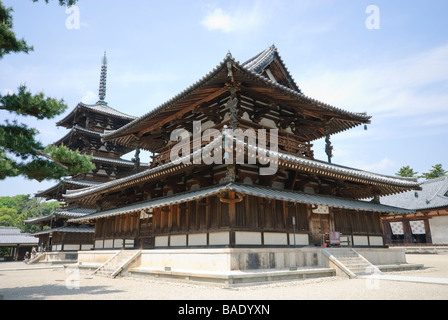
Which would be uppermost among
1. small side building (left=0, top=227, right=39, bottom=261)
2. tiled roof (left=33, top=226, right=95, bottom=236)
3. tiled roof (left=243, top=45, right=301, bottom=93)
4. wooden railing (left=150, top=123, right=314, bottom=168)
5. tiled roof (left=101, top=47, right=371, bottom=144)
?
tiled roof (left=243, top=45, right=301, bottom=93)

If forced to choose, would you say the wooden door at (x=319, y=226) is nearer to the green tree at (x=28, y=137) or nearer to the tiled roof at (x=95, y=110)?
the green tree at (x=28, y=137)

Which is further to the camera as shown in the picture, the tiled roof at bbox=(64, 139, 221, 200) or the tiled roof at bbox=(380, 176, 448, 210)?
the tiled roof at bbox=(380, 176, 448, 210)

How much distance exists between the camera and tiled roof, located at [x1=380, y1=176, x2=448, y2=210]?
31341 mm

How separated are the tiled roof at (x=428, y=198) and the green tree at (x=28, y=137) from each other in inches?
1279

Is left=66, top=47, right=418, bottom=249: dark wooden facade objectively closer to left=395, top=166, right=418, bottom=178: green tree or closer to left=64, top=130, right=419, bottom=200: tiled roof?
left=64, top=130, right=419, bottom=200: tiled roof

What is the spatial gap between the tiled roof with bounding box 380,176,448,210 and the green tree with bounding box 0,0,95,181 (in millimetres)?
32488

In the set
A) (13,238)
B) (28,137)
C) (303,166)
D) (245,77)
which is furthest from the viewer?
(13,238)

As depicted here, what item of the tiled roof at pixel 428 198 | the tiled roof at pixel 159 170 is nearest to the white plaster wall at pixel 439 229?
the tiled roof at pixel 428 198

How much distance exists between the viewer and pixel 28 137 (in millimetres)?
9461

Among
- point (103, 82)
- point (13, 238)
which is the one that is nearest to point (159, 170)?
point (103, 82)

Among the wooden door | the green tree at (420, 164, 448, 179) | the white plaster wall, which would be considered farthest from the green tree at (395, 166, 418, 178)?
the wooden door

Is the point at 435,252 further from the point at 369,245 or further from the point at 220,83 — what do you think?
the point at 220,83

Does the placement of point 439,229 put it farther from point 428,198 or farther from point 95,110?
point 95,110

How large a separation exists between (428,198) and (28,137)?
37.2 meters
